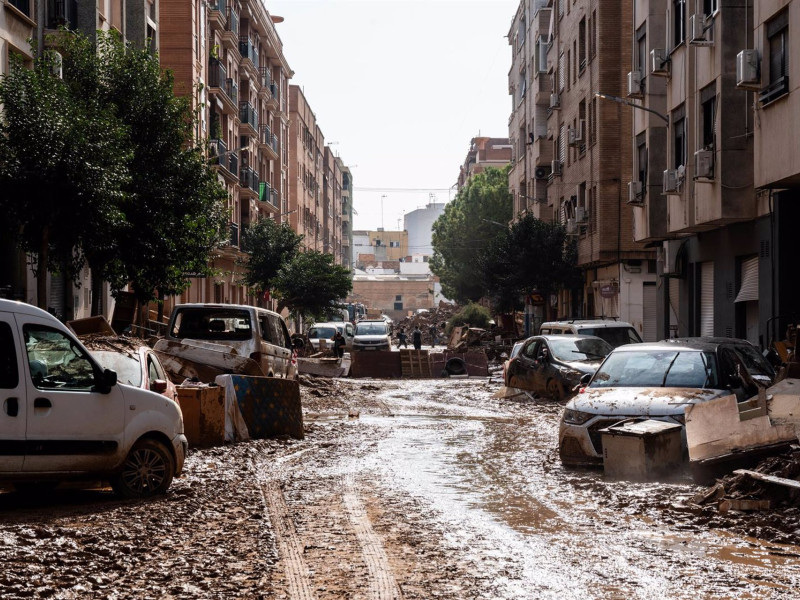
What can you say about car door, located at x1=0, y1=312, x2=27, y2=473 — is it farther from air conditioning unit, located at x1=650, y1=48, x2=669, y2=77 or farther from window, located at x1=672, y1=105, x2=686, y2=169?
air conditioning unit, located at x1=650, y1=48, x2=669, y2=77

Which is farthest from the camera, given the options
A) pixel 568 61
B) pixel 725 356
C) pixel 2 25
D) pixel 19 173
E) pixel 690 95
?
pixel 568 61

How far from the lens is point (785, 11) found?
21328 mm

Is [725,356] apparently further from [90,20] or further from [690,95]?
[90,20]

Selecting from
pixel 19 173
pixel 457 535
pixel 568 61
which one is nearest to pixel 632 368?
pixel 457 535

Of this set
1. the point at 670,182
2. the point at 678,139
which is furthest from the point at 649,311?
the point at 670,182

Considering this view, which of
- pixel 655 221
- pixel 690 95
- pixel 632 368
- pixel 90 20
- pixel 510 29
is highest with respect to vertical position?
pixel 510 29

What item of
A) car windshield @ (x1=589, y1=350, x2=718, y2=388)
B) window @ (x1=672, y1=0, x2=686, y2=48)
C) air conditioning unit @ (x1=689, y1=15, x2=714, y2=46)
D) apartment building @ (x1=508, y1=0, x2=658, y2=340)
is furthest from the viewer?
apartment building @ (x1=508, y1=0, x2=658, y2=340)

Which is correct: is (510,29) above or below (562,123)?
above

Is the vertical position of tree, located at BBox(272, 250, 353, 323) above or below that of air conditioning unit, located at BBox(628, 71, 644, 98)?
below

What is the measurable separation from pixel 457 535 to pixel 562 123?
4654 cm

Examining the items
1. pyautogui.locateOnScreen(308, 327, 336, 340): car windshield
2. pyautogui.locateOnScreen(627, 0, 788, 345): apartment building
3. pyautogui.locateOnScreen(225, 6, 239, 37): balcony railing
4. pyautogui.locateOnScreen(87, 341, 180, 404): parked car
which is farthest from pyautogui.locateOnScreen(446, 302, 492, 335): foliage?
pyautogui.locateOnScreen(87, 341, 180, 404): parked car

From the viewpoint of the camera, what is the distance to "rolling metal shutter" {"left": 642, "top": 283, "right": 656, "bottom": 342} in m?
41.6

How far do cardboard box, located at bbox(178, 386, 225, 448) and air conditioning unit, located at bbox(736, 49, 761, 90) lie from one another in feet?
43.3

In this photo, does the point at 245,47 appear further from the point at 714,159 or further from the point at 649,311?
the point at 714,159
